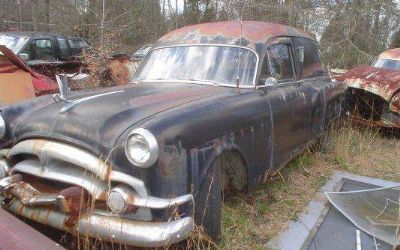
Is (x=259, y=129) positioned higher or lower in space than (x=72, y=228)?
higher

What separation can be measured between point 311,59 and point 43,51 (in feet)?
21.4

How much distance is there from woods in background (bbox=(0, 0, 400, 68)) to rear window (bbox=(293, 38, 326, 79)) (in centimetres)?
741

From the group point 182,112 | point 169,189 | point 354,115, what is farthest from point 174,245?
point 354,115

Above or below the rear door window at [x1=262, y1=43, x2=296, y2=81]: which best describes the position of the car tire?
below

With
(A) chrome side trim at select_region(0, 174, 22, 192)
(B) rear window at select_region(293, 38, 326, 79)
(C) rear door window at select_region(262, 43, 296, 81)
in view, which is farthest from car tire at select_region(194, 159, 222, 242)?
(B) rear window at select_region(293, 38, 326, 79)

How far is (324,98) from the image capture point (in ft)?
16.9

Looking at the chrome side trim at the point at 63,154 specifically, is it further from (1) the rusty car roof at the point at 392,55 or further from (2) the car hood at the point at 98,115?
(1) the rusty car roof at the point at 392,55

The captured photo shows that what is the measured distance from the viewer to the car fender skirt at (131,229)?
2.42 meters

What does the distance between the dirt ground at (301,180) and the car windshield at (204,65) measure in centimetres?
115

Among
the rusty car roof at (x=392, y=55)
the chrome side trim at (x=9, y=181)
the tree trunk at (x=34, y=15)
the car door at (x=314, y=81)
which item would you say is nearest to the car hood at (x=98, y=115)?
the chrome side trim at (x=9, y=181)

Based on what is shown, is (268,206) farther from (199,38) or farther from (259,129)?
(199,38)

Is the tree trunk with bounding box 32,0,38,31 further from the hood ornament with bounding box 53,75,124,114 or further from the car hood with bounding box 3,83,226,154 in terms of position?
the hood ornament with bounding box 53,75,124,114

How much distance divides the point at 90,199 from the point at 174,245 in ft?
2.02

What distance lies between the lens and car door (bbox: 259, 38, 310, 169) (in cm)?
388
